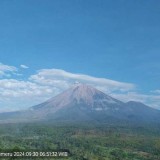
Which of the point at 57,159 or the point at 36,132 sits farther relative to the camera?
the point at 36,132

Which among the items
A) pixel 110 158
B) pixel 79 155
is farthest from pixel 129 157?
pixel 79 155

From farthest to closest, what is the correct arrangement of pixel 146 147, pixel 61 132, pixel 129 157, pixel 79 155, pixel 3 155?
pixel 61 132 → pixel 146 147 → pixel 129 157 → pixel 79 155 → pixel 3 155

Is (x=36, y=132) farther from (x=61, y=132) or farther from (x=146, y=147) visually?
(x=146, y=147)

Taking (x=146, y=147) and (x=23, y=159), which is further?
(x=146, y=147)

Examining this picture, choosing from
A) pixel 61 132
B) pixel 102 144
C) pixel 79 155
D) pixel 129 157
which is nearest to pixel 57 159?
pixel 79 155

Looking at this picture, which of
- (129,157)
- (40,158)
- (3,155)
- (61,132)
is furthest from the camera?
(61,132)

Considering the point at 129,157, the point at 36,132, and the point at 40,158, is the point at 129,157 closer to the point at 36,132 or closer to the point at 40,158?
the point at 40,158

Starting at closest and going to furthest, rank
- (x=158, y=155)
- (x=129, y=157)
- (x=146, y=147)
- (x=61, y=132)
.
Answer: (x=129, y=157)
(x=158, y=155)
(x=146, y=147)
(x=61, y=132)

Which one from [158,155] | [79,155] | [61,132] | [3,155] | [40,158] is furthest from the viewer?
[61,132]

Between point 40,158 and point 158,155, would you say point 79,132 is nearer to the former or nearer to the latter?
point 158,155
